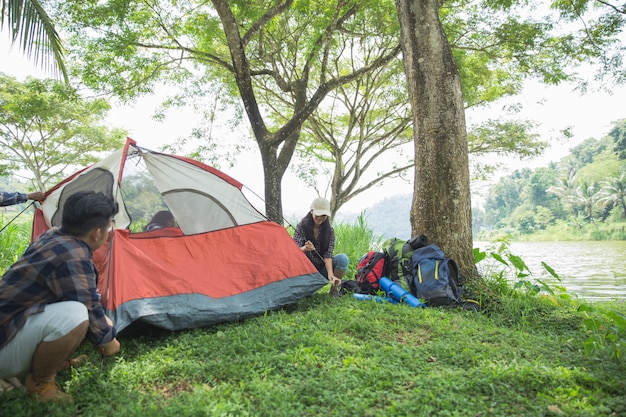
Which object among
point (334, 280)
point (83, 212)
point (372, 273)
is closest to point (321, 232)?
point (334, 280)

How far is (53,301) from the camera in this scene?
5.90ft

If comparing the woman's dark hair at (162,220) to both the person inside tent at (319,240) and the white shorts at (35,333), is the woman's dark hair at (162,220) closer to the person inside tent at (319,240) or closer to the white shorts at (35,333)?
the person inside tent at (319,240)

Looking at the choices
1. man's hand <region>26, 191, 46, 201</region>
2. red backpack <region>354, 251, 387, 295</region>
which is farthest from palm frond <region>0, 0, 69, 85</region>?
red backpack <region>354, 251, 387, 295</region>

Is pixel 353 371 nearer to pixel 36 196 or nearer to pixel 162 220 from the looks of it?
pixel 162 220

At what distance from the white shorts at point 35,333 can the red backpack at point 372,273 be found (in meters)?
2.78

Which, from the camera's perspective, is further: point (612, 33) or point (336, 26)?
point (336, 26)

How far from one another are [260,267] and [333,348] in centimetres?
118

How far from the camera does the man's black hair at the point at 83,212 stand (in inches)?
72.9

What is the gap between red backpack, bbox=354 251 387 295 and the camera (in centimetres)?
403

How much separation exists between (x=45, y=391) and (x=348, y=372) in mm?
1415

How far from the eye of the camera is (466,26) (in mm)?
7719

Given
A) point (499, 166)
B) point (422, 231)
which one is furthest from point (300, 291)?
point (499, 166)

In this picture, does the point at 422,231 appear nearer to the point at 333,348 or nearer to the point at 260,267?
the point at 260,267

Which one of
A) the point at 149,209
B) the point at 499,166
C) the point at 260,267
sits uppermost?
the point at 499,166
